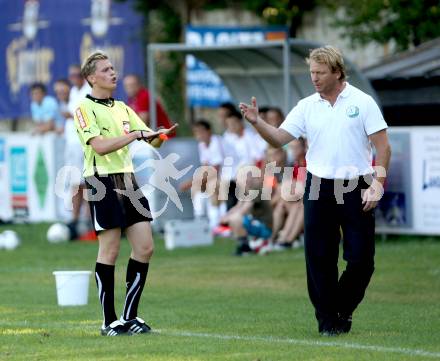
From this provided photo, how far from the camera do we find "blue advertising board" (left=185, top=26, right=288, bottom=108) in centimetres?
2711

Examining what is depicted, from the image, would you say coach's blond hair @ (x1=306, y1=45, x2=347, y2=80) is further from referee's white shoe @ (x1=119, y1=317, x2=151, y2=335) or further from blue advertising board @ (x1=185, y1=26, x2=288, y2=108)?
blue advertising board @ (x1=185, y1=26, x2=288, y2=108)

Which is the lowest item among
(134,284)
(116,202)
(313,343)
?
(313,343)

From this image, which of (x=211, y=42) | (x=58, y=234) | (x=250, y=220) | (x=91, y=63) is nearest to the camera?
(x=91, y=63)

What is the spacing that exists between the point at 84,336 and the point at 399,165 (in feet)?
29.6

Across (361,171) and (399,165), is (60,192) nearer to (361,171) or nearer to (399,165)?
(399,165)

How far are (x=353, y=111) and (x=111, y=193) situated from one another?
6.12ft

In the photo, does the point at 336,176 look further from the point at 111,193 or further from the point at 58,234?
the point at 58,234

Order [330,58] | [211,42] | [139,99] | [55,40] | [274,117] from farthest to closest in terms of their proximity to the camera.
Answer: [55,40] < [211,42] < [139,99] < [274,117] < [330,58]

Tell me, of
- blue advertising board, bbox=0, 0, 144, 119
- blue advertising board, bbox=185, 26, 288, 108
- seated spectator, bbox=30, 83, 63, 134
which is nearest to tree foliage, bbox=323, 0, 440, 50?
blue advertising board, bbox=185, 26, 288, 108

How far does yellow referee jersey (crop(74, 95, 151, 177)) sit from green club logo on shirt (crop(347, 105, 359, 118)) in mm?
1575

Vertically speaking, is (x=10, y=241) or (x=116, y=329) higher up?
(x=116, y=329)

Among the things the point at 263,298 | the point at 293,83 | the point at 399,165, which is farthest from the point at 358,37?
the point at 263,298

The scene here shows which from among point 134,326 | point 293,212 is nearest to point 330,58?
point 134,326

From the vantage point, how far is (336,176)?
9.68m
